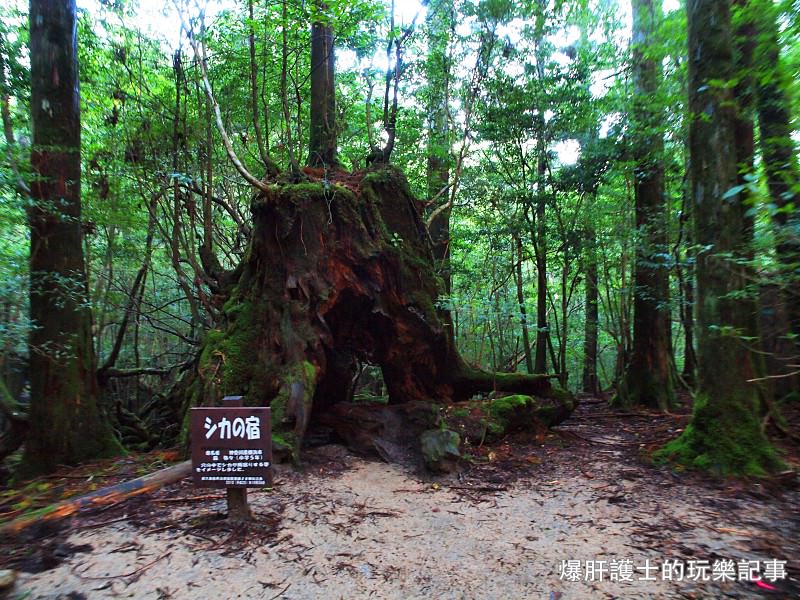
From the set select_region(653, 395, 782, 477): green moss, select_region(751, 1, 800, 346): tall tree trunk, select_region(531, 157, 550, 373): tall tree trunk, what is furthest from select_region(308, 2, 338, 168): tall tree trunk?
select_region(653, 395, 782, 477): green moss

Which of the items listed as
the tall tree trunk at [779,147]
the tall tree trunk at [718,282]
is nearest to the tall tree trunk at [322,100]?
A: the tall tree trunk at [718,282]

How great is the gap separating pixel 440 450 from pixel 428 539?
1781 millimetres

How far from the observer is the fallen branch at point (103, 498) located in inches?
162

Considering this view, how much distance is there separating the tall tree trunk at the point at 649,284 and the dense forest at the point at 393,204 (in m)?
0.06

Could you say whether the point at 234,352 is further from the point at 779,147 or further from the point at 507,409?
the point at 779,147

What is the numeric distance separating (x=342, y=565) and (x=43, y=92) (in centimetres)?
772

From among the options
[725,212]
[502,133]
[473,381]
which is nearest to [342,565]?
[473,381]

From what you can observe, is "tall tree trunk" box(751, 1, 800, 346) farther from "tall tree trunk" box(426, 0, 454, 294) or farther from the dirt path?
"tall tree trunk" box(426, 0, 454, 294)

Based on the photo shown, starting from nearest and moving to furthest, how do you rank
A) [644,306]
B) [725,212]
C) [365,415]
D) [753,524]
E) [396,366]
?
[753,524] < [725,212] < [365,415] < [396,366] < [644,306]

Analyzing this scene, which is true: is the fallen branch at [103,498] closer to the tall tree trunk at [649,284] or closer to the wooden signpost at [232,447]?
the wooden signpost at [232,447]

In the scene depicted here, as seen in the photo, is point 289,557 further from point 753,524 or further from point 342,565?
point 753,524

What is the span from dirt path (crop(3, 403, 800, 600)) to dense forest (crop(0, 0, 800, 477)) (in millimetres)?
991

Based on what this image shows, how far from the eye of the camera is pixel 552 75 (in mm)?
9750

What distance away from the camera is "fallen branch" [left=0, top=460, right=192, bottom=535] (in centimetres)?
412
